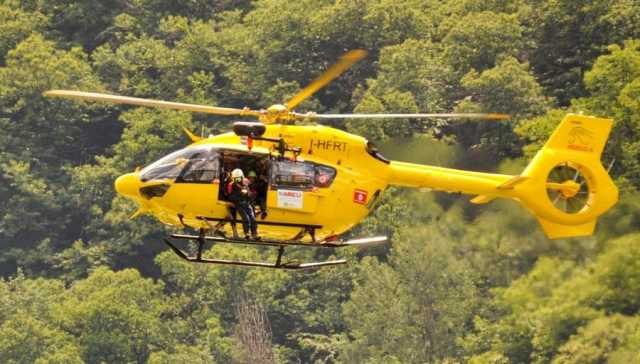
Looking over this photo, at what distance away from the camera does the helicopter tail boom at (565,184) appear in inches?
1913

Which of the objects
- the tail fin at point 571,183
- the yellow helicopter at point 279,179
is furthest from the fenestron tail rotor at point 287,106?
the tail fin at point 571,183

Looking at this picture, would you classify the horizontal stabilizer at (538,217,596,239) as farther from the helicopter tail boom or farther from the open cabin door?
the open cabin door

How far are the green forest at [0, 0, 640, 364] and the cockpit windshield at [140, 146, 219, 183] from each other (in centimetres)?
1270

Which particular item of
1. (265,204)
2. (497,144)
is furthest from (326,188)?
(497,144)

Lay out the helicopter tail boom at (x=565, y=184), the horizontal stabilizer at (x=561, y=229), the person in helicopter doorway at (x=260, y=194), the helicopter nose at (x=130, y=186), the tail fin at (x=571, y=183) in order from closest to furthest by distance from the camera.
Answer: the person in helicopter doorway at (x=260, y=194) → the helicopter nose at (x=130, y=186) → the helicopter tail boom at (x=565, y=184) → the tail fin at (x=571, y=183) → the horizontal stabilizer at (x=561, y=229)

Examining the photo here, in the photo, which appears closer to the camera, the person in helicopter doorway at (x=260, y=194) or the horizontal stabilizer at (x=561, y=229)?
the person in helicopter doorway at (x=260, y=194)

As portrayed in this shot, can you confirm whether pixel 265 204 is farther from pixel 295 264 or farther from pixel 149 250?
pixel 149 250

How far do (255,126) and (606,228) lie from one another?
15.0 meters

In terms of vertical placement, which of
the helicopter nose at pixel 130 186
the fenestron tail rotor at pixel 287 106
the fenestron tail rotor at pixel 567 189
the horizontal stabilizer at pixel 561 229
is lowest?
the horizontal stabilizer at pixel 561 229

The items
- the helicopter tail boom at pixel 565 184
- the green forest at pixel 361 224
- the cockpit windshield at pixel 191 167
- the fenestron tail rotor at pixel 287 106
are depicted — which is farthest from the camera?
the green forest at pixel 361 224

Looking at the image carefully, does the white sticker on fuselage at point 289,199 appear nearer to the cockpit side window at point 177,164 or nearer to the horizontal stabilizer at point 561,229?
the cockpit side window at point 177,164

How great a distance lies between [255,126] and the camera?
45.1 metres

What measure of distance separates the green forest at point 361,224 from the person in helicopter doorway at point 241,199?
12461 mm

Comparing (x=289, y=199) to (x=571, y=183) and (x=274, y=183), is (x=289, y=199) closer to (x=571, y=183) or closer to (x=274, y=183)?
(x=274, y=183)
